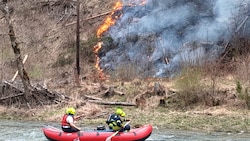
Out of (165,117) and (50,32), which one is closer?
(165,117)

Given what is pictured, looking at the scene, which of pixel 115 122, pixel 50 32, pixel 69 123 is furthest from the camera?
pixel 50 32

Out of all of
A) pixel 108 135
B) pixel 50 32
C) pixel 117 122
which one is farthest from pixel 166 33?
pixel 108 135

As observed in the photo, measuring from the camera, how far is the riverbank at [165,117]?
63.2 feet

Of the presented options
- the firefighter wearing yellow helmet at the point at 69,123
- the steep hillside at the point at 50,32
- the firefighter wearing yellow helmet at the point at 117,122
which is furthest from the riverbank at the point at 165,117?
the steep hillside at the point at 50,32

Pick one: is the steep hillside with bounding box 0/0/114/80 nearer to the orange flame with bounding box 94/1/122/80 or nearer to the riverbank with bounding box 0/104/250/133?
the orange flame with bounding box 94/1/122/80

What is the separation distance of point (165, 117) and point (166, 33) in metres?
14.0

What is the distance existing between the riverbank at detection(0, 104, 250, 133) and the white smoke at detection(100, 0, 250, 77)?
24.4ft

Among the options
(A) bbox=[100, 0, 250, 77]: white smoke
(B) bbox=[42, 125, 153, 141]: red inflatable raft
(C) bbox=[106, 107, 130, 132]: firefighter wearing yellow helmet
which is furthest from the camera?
(A) bbox=[100, 0, 250, 77]: white smoke

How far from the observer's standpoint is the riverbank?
19267 mm

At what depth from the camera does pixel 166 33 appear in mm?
34344

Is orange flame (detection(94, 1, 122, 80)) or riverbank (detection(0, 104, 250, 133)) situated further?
orange flame (detection(94, 1, 122, 80))

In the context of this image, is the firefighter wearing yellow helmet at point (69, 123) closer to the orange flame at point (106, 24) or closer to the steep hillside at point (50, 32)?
the steep hillside at point (50, 32)

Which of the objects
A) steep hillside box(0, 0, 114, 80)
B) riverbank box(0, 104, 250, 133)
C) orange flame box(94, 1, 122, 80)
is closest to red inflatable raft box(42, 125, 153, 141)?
riverbank box(0, 104, 250, 133)

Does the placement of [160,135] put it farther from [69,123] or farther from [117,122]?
[69,123]
